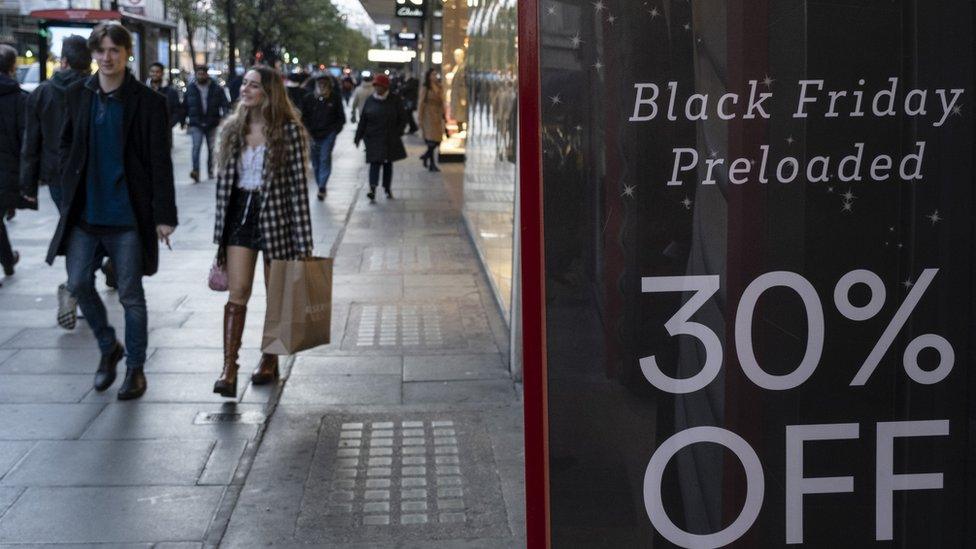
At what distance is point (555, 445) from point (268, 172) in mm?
4793

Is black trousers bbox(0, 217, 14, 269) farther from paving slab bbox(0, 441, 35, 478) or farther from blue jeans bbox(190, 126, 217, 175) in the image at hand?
blue jeans bbox(190, 126, 217, 175)

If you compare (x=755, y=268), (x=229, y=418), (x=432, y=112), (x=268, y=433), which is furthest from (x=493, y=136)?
(x=432, y=112)

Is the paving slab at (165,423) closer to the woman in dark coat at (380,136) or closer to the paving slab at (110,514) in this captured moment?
the paving slab at (110,514)

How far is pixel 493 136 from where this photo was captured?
10.4 m

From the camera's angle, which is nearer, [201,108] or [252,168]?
[252,168]

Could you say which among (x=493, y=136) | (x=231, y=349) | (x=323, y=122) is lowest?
(x=231, y=349)

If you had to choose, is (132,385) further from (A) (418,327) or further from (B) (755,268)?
(B) (755,268)

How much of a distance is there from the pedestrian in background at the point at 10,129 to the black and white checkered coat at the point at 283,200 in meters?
3.51

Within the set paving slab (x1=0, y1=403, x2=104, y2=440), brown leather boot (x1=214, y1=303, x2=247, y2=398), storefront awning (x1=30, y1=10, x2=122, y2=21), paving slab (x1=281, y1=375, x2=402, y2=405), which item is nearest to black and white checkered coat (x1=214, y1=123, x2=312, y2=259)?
brown leather boot (x1=214, y1=303, x2=247, y2=398)

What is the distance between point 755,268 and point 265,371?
5.33 metres

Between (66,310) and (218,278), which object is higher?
(218,278)

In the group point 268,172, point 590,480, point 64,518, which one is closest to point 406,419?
point 268,172

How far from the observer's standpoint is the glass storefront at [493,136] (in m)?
8.71

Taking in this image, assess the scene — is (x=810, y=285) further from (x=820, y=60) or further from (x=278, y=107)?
(x=278, y=107)
